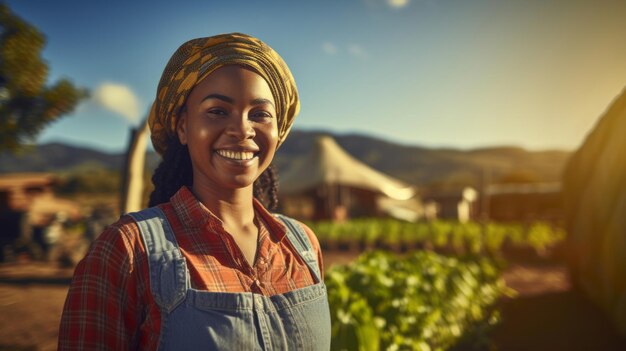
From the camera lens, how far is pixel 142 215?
4.34ft

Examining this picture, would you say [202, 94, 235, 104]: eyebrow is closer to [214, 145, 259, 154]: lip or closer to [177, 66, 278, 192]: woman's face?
[177, 66, 278, 192]: woman's face

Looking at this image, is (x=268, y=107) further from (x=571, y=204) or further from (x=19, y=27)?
(x=19, y=27)

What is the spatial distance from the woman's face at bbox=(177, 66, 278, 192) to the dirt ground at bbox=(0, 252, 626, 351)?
3907 mm

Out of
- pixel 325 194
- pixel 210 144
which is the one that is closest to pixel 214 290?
pixel 210 144

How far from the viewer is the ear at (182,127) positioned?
152 centimetres

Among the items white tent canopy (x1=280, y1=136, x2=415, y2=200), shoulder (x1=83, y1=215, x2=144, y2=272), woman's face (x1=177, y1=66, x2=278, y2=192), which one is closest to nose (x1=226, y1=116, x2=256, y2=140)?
woman's face (x1=177, y1=66, x2=278, y2=192)

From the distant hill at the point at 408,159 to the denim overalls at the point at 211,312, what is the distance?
7287cm

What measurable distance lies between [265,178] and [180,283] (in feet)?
2.58

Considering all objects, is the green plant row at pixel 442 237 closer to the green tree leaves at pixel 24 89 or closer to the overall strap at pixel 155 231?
the overall strap at pixel 155 231

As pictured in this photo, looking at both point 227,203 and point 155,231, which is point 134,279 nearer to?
point 155,231

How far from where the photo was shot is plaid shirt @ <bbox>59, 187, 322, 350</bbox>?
113cm

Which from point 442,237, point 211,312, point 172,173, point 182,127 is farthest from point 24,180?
point 211,312

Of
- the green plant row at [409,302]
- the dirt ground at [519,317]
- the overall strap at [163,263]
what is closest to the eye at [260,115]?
the overall strap at [163,263]

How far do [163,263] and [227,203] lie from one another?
0.37m
